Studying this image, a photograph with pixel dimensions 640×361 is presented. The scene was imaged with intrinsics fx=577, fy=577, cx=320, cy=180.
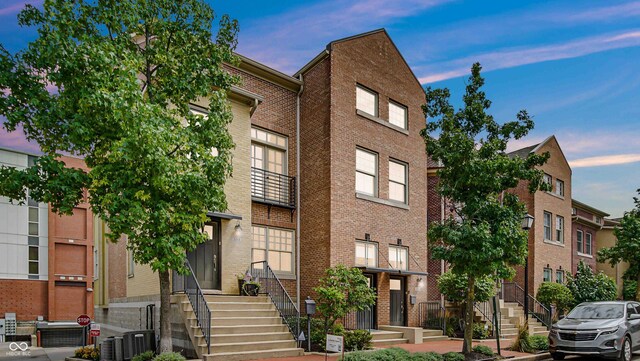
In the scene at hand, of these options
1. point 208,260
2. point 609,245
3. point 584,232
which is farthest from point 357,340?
point 609,245

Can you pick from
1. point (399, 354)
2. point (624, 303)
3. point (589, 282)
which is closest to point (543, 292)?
point (589, 282)

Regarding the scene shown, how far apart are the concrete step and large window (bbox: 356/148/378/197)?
7.61 metres

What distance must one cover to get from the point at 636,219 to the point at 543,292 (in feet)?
19.7

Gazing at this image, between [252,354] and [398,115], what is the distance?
12952mm

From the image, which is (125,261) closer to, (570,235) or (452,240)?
(452,240)

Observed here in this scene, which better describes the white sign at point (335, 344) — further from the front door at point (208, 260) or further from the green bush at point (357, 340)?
the front door at point (208, 260)

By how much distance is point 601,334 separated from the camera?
16203 millimetres

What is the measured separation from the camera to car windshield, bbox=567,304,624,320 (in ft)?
57.1

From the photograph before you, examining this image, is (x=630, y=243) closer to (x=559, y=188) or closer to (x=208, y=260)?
(x=559, y=188)

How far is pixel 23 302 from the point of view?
43594 millimetres

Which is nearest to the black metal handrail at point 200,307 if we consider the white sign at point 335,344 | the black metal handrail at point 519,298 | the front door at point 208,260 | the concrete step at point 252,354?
the concrete step at point 252,354

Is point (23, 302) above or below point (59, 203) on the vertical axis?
below

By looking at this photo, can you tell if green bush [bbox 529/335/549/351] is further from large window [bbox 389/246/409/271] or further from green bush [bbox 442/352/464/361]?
large window [bbox 389/246/409/271]

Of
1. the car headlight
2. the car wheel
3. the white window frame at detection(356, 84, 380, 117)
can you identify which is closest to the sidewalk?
the car headlight
